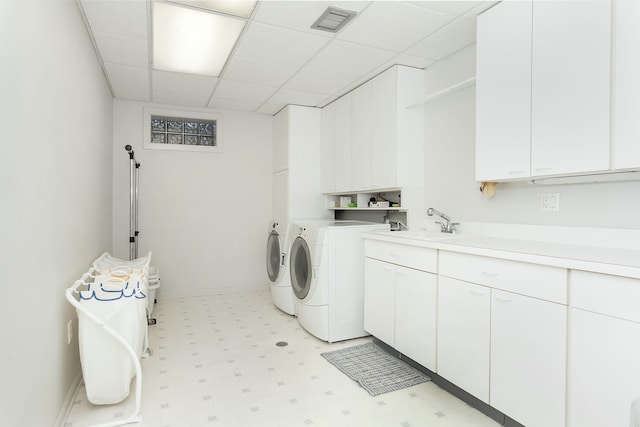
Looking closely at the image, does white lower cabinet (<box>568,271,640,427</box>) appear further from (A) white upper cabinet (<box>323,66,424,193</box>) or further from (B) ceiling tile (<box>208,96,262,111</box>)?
(B) ceiling tile (<box>208,96,262,111</box>)

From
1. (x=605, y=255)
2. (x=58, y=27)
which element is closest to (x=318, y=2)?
(x=58, y=27)

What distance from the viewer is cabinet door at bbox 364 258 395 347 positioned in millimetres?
2659

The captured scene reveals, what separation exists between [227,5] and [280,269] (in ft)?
8.24

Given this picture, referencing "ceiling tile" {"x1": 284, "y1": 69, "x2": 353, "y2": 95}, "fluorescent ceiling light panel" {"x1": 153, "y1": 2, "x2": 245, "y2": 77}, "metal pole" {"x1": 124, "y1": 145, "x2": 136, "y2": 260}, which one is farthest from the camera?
"metal pole" {"x1": 124, "y1": 145, "x2": 136, "y2": 260}

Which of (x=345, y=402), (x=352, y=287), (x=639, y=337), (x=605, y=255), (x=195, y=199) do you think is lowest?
(x=345, y=402)

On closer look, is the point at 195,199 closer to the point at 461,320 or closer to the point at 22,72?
the point at 22,72

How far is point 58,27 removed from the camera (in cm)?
194

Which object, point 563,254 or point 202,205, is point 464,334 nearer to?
point 563,254

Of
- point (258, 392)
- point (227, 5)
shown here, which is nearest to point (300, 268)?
point (258, 392)

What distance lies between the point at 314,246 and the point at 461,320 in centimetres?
142

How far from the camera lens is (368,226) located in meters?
3.24

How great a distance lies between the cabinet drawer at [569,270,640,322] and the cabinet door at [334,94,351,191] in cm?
258

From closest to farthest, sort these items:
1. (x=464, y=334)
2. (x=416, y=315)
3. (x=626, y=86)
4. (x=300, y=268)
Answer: (x=626, y=86), (x=464, y=334), (x=416, y=315), (x=300, y=268)

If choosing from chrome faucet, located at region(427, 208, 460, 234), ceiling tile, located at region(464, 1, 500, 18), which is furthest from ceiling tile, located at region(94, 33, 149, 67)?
chrome faucet, located at region(427, 208, 460, 234)
